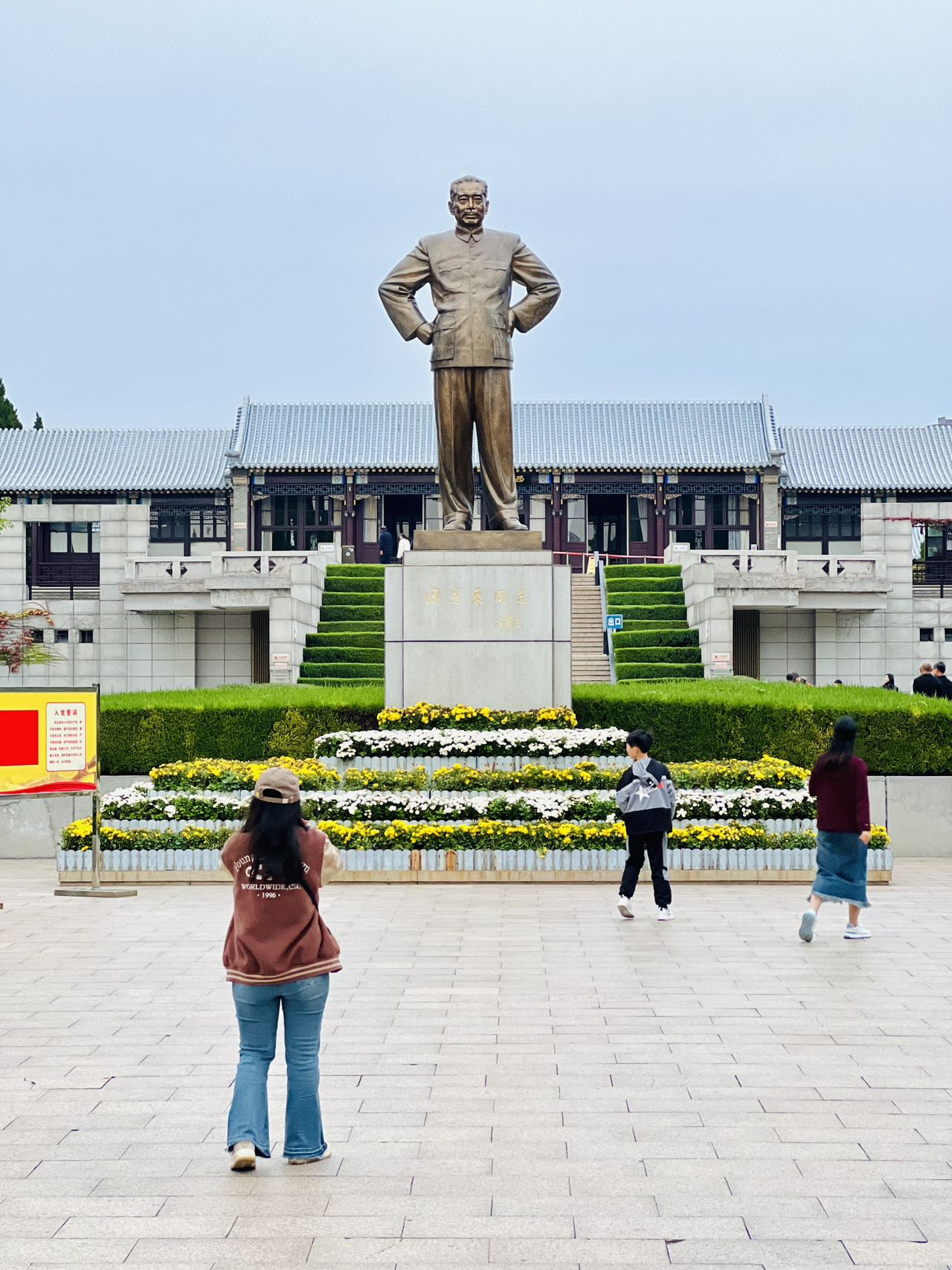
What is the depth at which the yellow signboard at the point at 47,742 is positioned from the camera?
11.9 metres

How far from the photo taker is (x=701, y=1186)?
15.4 ft

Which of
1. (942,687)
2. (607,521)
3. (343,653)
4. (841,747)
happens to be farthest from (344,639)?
(841,747)

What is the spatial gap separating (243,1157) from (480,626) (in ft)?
33.8

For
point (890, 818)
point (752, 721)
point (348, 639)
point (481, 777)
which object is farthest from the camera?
point (348, 639)

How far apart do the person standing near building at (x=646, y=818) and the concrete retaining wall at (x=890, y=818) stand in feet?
16.8

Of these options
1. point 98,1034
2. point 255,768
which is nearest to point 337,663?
point 255,768

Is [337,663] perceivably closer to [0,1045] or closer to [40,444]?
[0,1045]

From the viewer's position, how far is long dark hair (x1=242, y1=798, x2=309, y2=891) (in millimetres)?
4914

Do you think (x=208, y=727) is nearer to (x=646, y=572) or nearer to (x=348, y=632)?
(x=348, y=632)

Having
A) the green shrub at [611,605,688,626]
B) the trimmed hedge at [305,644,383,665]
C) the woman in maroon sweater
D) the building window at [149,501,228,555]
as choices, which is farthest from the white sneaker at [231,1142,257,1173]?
the building window at [149,501,228,555]

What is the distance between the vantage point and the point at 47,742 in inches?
471

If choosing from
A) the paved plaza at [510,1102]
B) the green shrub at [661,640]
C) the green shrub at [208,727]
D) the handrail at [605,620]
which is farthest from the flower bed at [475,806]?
the green shrub at [661,640]

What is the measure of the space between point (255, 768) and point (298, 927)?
853 cm

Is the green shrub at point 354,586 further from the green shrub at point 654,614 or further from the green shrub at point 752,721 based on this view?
the green shrub at point 752,721
